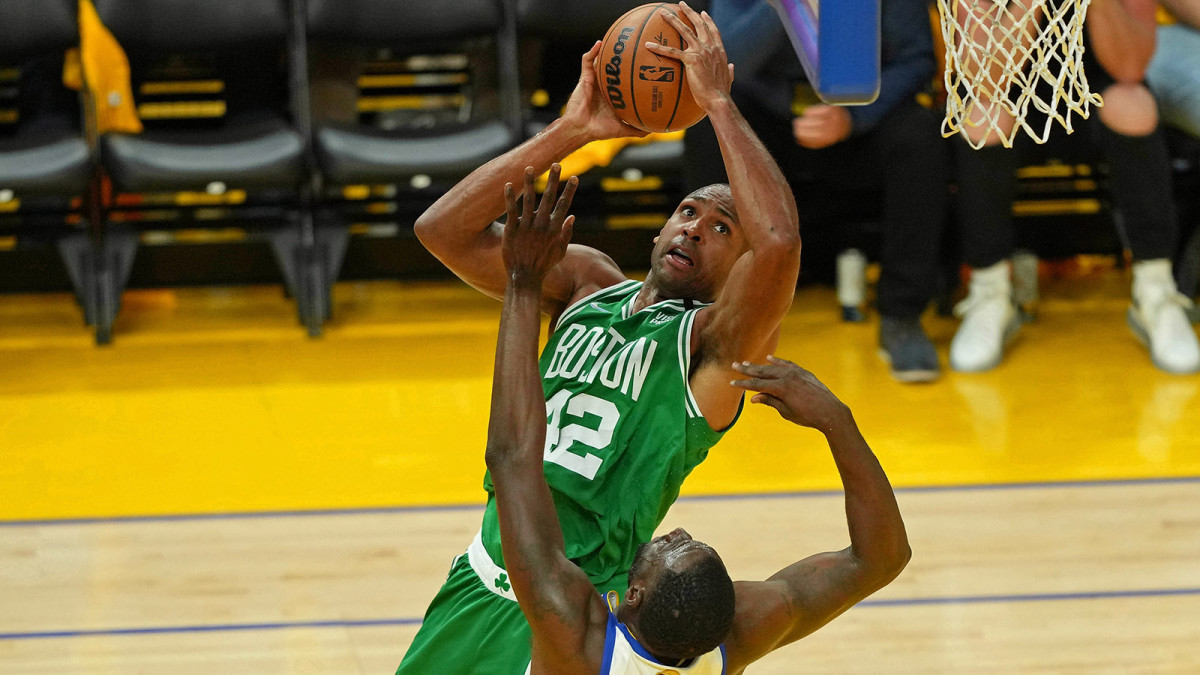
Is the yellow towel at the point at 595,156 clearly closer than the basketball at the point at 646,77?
No

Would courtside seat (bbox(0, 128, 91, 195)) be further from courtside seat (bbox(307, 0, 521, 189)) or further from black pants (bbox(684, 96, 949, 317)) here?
Answer: black pants (bbox(684, 96, 949, 317))

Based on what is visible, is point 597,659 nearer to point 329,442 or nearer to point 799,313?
point 329,442

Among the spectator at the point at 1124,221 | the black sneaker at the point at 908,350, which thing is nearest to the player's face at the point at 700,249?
the black sneaker at the point at 908,350

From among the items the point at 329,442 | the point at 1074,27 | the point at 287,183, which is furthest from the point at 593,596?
the point at 287,183

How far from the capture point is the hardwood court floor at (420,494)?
3848mm

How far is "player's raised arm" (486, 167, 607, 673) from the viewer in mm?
2197

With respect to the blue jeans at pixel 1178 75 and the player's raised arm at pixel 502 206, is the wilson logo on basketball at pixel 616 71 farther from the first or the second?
the blue jeans at pixel 1178 75

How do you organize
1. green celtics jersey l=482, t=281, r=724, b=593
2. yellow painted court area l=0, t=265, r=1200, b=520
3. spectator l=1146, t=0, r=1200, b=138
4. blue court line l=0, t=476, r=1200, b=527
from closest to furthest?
green celtics jersey l=482, t=281, r=724, b=593 → blue court line l=0, t=476, r=1200, b=527 → yellow painted court area l=0, t=265, r=1200, b=520 → spectator l=1146, t=0, r=1200, b=138

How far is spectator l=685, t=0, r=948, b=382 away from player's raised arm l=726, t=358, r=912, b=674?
3480mm

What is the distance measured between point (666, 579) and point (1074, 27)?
67.9 inches

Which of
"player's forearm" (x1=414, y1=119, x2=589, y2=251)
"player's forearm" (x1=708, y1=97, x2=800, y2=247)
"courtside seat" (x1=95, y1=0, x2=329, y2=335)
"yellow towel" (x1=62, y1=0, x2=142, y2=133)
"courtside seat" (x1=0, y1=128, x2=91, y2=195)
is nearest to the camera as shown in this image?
"player's forearm" (x1=708, y1=97, x2=800, y2=247)

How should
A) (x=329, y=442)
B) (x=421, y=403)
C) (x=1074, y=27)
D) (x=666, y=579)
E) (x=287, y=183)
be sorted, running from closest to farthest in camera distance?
(x=666, y=579) → (x=1074, y=27) → (x=329, y=442) → (x=421, y=403) → (x=287, y=183)

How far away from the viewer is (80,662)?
3.74m

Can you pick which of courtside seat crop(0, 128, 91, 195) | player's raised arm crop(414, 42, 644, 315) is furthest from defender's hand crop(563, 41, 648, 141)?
courtside seat crop(0, 128, 91, 195)
